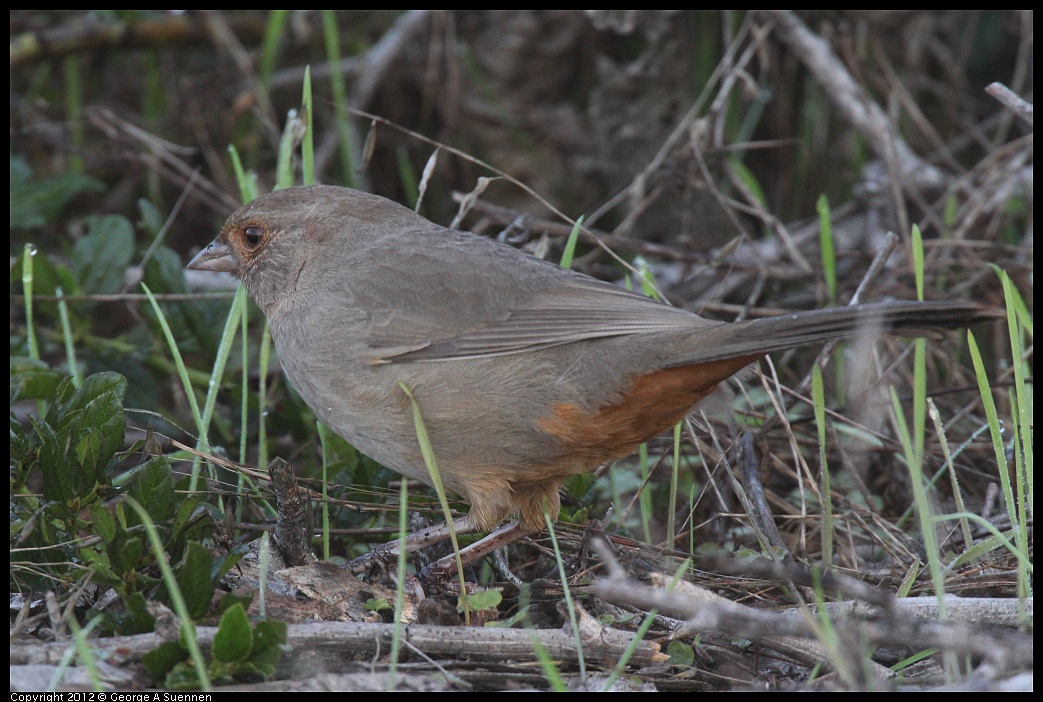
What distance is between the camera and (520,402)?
3.03 metres

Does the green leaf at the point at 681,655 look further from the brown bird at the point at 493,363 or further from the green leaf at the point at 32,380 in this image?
the green leaf at the point at 32,380

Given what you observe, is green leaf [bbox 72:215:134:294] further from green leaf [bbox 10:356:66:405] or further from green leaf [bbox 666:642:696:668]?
green leaf [bbox 666:642:696:668]

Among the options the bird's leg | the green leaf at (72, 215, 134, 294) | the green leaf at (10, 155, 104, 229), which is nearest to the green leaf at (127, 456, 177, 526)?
the bird's leg

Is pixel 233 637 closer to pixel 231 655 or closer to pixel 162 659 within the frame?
pixel 231 655

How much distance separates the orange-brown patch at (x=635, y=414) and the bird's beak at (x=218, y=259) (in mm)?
1363

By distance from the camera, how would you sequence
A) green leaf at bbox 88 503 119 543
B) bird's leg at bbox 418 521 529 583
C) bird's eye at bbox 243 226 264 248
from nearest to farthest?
green leaf at bbox 88 503 119 543
bird's leg at bbox 418 521 529 583
bird's eye at bbox 243 226 264 248

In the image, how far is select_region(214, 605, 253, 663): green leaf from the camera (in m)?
2.27

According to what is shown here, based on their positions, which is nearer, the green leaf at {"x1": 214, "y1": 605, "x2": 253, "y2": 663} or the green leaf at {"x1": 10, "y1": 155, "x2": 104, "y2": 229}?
the green leaf at {"x1": 214, "y1": 605, "x2": 253, "y2": 663}

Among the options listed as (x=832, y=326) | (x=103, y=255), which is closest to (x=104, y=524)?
(x=832, y=326)

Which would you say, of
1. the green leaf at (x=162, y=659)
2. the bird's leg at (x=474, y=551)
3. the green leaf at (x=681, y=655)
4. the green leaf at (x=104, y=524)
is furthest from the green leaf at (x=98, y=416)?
the green leaf at (x=681, y=655)

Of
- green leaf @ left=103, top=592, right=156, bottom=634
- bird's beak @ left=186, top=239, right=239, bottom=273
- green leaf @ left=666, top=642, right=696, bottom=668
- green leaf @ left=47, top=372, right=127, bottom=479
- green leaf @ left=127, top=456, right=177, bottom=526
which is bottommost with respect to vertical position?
green leaf @ left=666, top=642, right=696, bottom=668

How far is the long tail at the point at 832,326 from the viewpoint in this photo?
2.42 m

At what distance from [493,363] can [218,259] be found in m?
1.22

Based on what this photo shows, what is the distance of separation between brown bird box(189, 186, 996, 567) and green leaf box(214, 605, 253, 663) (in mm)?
866
